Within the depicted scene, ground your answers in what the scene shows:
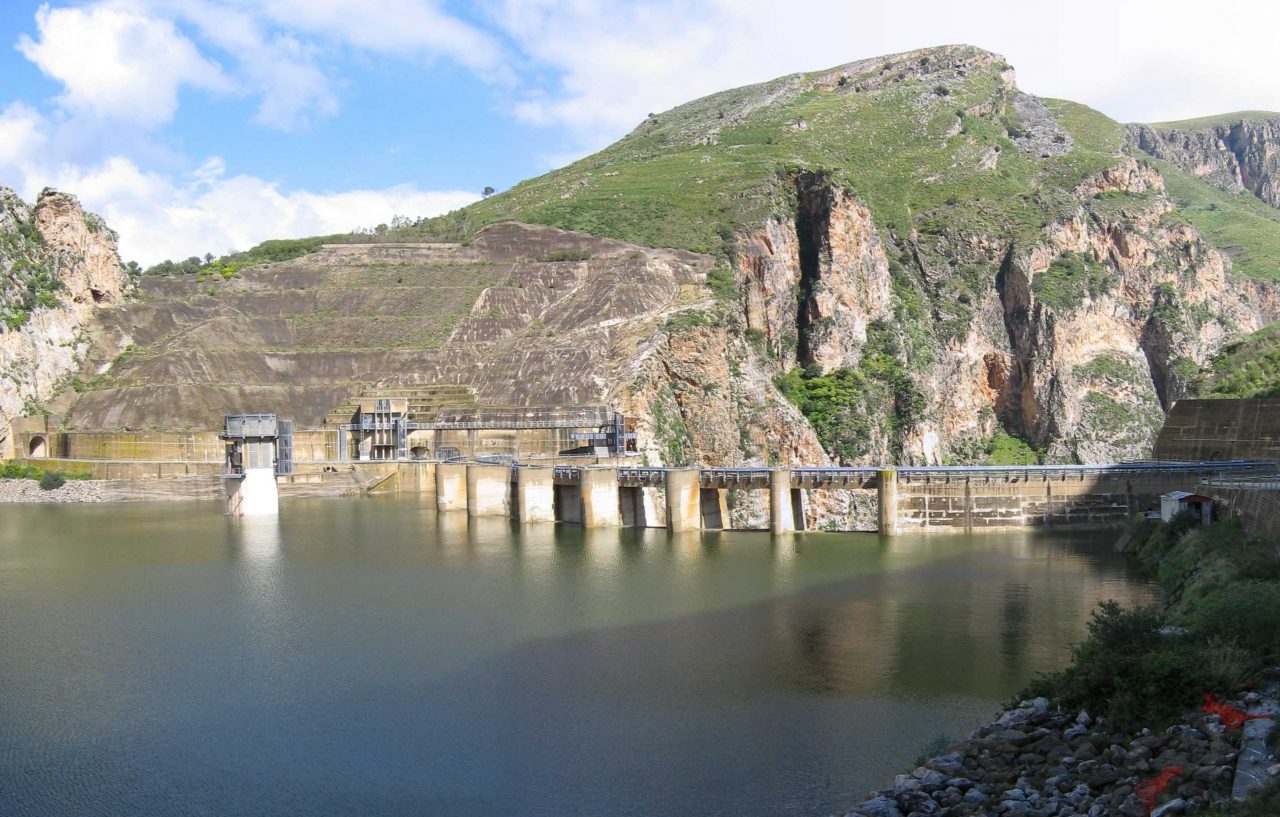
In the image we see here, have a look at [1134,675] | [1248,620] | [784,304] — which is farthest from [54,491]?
[1248,620]

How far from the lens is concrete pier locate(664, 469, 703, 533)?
183ft

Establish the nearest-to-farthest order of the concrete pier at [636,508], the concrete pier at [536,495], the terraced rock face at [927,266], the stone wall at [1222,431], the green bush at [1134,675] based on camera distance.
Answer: the green bush at [1134,675] → the stone wall at [1222,431] → the concrete pier at [536,495] → the concrete pier at [636,508] → the terraced rock face at [927,266]

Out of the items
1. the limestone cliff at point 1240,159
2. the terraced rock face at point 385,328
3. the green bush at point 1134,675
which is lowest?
the green bush at point 1134,675

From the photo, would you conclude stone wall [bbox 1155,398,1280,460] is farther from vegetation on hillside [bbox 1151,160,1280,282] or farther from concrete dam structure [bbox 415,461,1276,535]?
vegetation on hillside [bbox 1151,160,1280,282]

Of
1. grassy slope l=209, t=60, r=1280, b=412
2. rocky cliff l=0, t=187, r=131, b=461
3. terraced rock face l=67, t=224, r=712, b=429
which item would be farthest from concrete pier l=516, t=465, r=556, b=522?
rocky cliff l=0, t=187, r=131, b=461

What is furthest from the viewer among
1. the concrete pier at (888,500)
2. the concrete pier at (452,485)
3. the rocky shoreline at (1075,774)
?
the concrete pier at (452,485)

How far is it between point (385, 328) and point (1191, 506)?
195ft

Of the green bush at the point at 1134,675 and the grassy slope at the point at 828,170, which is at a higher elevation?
the grassy slope at the point at 828,170

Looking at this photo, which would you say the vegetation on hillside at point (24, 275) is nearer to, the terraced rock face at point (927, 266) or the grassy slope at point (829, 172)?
the grassy slope at point (829, 172)

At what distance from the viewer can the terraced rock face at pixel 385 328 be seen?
78.9 meters

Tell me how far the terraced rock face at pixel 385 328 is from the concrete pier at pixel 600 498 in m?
15.1

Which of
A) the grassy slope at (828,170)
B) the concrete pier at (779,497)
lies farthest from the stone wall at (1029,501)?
the grassy slope at (828,170)

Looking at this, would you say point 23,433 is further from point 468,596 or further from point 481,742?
point 481,742

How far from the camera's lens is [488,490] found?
6284cm
